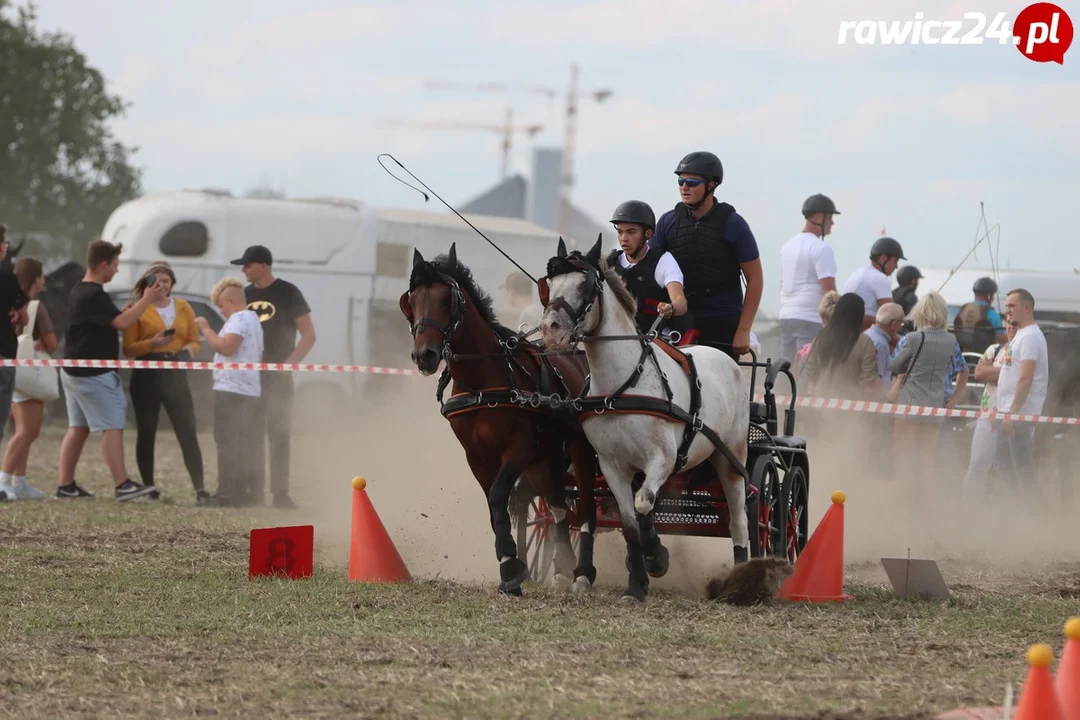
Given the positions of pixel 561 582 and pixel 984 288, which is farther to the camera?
pixel 984 288

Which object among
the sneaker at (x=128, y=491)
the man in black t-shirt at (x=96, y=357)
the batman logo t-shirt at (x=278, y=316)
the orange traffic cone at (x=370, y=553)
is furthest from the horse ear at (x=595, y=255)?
the sneaker at (x=128, y=491)

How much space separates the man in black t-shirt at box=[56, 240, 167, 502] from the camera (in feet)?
41.5

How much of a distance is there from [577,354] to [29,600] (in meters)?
3.14

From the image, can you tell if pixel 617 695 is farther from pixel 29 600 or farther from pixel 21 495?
pixel 21 495

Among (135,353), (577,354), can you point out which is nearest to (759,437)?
(577,354)

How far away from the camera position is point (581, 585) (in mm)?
7938

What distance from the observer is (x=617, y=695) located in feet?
17.4

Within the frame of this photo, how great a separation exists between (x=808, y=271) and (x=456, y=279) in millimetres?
5753

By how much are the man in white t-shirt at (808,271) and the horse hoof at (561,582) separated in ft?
17.2

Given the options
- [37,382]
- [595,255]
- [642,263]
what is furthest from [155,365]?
[595,255]

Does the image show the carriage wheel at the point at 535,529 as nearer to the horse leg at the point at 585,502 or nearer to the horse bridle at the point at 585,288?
the horse leg at the point at 585,502

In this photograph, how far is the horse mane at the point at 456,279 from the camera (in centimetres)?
754

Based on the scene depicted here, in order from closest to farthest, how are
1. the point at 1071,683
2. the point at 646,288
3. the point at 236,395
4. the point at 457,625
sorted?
the point at 1071,683
the point at 457,625
the point at 646,288
the point at 236,395

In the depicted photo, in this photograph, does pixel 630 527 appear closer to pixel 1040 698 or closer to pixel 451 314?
pixel 451 314
